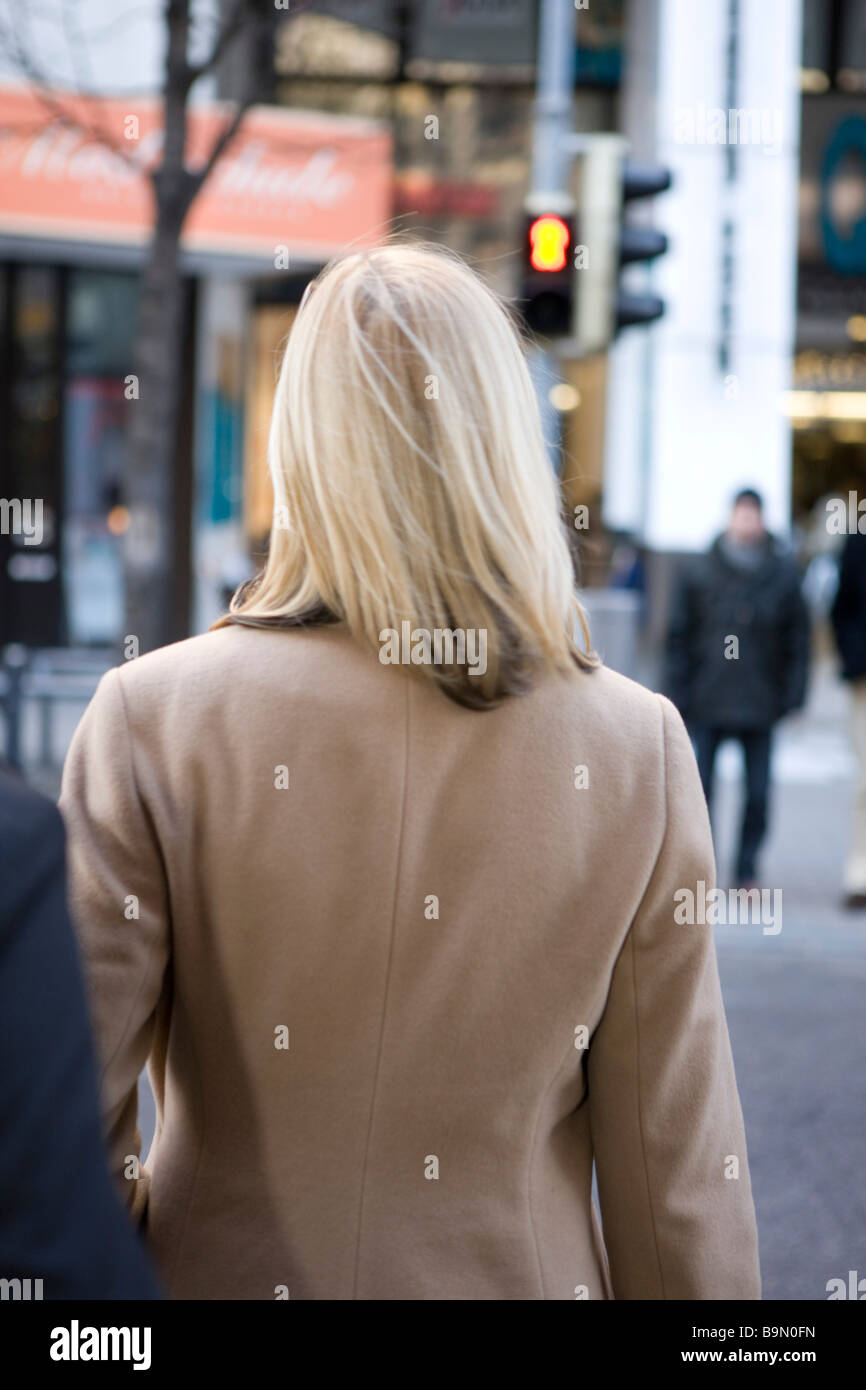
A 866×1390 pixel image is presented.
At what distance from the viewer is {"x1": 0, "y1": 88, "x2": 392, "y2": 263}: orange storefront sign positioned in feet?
45.7

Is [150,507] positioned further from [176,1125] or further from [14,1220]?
[14,1220]

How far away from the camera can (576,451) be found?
699 inches

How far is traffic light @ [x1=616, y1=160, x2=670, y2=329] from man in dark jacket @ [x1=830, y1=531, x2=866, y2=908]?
5.52 feet

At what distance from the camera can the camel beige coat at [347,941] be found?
1.65m

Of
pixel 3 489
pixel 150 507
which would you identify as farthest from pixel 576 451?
pixel 150 507

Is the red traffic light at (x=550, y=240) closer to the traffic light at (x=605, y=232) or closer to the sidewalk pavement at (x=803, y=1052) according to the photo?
the traffic light at (x=605, y=232)

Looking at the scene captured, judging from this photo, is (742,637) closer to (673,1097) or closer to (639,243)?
(639,243)


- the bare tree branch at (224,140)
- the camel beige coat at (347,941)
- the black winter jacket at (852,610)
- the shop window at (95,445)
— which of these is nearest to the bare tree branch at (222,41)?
the bare tree branch at (224,140)

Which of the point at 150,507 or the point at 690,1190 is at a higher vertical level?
the point at 150,507

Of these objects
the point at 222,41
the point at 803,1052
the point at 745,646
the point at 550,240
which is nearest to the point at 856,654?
the point at 745,646

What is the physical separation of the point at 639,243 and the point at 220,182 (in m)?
6.76

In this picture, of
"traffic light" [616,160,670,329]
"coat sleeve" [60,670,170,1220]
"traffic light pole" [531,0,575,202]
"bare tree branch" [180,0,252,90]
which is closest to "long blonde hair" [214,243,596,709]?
"coat sleeve" [60,670,170,1220]

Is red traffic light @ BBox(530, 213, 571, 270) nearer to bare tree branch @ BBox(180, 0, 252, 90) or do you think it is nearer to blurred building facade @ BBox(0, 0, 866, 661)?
bare tree branch @ BBox(180, 0, 252, 90)

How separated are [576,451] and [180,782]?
53.9ft
